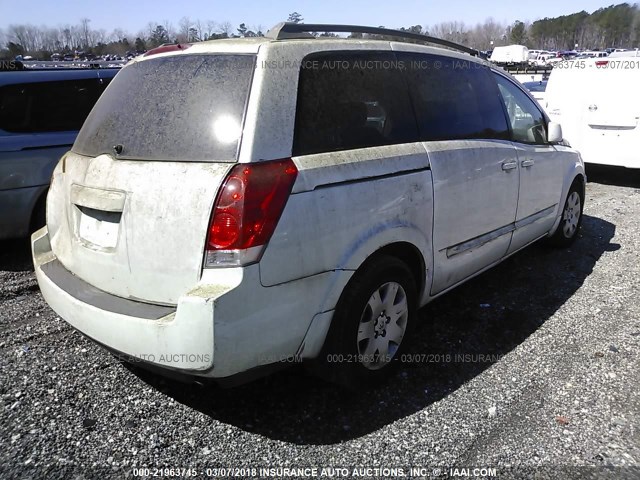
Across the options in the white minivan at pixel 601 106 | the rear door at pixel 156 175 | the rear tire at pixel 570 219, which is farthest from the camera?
the white minivan at pixel 601 106

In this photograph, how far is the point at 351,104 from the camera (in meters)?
2.78

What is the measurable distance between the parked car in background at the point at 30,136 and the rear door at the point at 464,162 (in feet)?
11.8

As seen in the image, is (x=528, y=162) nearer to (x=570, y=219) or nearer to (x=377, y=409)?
(x=570, y=219)

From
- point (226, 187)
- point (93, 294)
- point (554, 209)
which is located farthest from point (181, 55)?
point (554, 209)

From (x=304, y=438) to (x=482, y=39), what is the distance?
124 m

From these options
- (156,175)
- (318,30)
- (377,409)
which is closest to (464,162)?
(318,30)

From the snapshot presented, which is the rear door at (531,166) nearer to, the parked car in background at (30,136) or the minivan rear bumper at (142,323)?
the minivan rear bumper at (142,323)

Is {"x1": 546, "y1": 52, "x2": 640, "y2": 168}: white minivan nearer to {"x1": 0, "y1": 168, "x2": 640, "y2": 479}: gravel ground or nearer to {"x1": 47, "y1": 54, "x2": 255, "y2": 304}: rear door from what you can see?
{"x1": 0, "y1": 168, "x2": 640, "y2": 479}: gravel ground

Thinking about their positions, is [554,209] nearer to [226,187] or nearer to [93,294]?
[226,187]

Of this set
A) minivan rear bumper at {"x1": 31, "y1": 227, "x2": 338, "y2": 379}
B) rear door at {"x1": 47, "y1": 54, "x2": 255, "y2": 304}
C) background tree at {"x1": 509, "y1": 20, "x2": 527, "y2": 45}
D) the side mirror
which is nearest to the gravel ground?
minivan rear bumper at {"x1": 31, "y1": 227, "x2": 338, "y2": 379}

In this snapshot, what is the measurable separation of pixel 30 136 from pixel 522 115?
451 centimetres

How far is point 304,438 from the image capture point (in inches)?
103

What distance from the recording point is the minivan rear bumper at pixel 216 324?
7.08 feet

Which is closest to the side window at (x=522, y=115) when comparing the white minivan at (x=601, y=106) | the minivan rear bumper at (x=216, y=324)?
the minivan rear bumper at (x=216, y=324)
